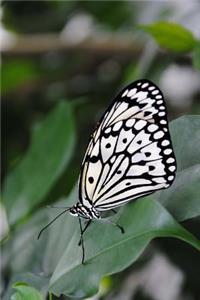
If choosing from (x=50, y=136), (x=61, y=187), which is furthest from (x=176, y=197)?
(x=61, y=187)

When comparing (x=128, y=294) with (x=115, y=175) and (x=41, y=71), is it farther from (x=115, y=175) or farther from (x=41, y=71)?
(x=41, y=71)

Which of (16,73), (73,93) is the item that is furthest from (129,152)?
(16,73)

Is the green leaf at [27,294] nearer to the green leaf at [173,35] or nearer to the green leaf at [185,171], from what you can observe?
the green leaf at [185,171]

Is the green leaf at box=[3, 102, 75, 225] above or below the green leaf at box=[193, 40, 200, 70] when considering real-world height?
below

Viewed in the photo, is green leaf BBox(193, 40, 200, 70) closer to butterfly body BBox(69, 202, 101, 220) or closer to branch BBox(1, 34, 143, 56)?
butterfly body BBox(69, 202, 101, 220)

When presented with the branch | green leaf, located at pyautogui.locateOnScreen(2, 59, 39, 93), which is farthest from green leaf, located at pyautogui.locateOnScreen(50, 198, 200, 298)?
green leaf, located at pyautogui.locateOnScreen(2, 59, 39, 93)

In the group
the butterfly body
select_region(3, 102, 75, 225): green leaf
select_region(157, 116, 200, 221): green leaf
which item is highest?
select_region(157, 116, 200, 221): green leaf

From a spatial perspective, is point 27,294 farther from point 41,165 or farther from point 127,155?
point 41,165
